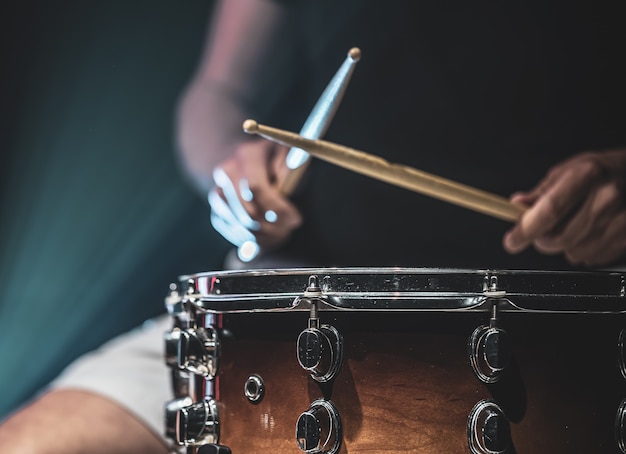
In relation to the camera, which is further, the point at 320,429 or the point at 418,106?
the point at 418,106

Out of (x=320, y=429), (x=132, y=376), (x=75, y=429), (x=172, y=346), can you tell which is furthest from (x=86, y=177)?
(x=320, y=429)

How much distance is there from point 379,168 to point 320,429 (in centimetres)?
33

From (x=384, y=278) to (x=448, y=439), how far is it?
0.16 m

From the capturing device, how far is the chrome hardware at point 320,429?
71 cm

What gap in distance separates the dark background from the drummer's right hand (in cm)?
37

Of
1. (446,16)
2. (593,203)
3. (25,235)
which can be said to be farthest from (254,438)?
(446,16)

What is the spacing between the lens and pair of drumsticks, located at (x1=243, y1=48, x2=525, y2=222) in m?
0.85

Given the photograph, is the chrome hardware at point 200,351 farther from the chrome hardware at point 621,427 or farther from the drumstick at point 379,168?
the chrome hardware at point 621,427

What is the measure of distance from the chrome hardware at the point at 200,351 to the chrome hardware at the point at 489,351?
290 mm

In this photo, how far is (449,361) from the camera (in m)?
0.72

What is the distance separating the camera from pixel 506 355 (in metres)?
0.69

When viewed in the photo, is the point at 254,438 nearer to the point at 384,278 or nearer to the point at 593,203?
the point at 384,278

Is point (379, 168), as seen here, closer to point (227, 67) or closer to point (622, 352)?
point (622, 352)

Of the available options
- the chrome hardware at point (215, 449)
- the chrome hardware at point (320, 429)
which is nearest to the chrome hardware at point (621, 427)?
the chrome hardware at point (320, 429)
